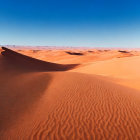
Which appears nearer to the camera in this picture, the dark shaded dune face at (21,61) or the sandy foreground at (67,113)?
the sandy foreground at (67,113)

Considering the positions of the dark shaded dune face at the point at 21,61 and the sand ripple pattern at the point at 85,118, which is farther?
the dark shaded dune face at the point at 21,61

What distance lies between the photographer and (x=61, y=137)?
3.68 metres

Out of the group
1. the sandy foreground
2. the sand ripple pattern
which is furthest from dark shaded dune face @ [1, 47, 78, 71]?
the sand ripple pattern

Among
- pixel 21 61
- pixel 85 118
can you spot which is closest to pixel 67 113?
pixel 85 118

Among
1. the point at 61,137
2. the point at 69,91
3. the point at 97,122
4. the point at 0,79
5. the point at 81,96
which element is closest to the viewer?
the point at 61,137

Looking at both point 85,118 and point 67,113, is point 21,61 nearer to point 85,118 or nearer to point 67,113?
point 67,113

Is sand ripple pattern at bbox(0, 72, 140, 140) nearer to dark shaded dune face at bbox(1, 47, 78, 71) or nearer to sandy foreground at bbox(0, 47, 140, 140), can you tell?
sandy foreground at bbox(0, 47, 140, 140)

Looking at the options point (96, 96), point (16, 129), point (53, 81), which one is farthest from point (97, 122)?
point (53, 81)

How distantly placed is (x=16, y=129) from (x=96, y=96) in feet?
13.5

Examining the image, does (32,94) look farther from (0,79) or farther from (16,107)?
(0,79)

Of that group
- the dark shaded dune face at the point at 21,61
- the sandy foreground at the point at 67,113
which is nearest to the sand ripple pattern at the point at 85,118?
the sandy foreground at the point at 67,113

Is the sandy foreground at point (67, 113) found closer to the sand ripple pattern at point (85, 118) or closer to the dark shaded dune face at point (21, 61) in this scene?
the sand ripple pattern at point (85, 118)

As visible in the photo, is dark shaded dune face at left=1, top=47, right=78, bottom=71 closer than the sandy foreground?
No

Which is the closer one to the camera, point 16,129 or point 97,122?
point 16,129
